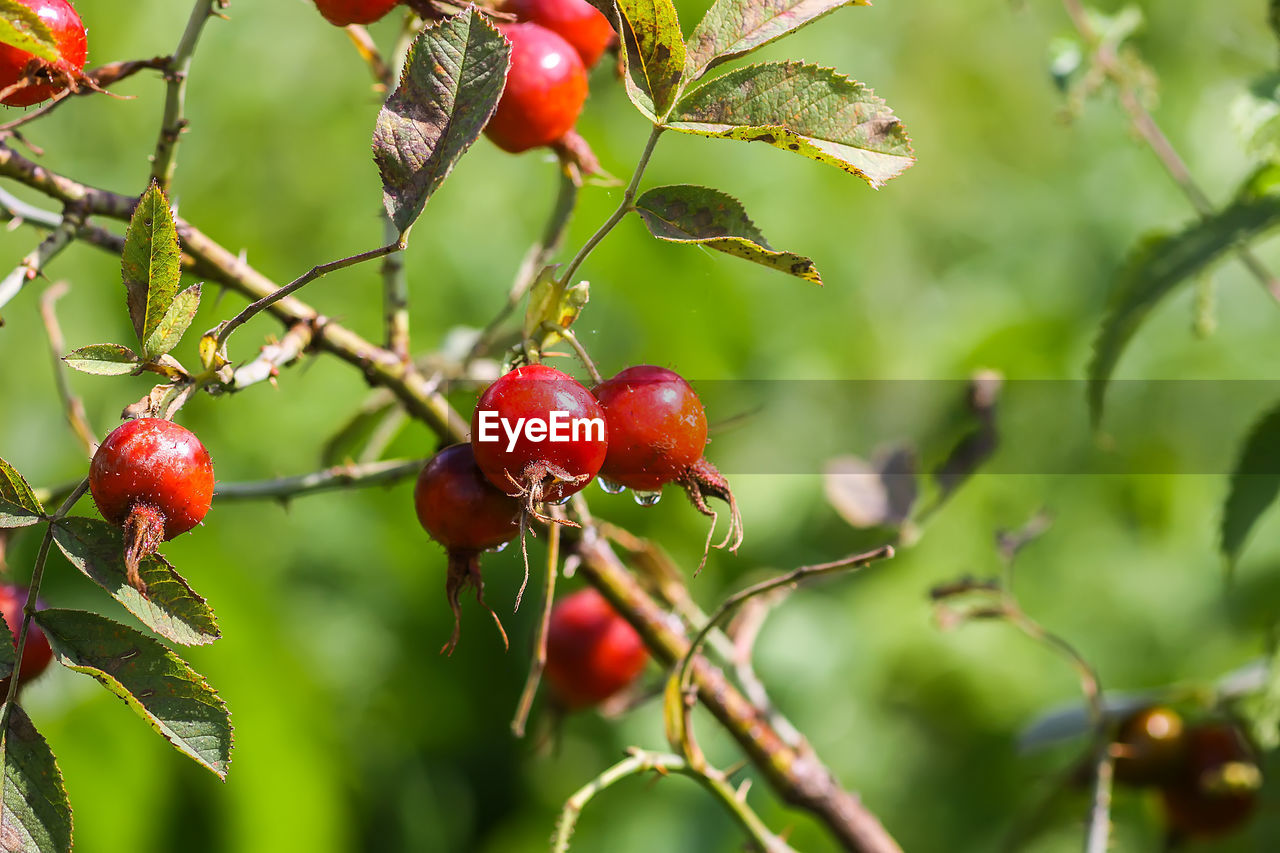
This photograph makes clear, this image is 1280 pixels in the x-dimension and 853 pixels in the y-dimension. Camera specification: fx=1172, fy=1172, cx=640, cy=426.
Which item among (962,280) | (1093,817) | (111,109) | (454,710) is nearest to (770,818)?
(454,710)

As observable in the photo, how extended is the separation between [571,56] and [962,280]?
2.51 meters

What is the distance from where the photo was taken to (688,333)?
2594mm

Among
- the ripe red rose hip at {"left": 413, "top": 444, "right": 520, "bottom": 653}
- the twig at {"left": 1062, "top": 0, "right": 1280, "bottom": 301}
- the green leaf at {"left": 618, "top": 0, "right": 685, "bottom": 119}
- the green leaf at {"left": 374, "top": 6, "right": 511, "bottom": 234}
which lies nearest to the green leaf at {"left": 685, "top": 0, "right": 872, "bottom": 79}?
the green leaf at {"left": 618, "top": 0, "right": 685, "bottom": 119}

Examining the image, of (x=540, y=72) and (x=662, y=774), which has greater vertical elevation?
(x=540, y=72)

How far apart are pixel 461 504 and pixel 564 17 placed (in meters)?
0.43

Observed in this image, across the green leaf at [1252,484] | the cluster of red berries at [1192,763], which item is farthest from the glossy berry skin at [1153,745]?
the green leaf at [1252,484]

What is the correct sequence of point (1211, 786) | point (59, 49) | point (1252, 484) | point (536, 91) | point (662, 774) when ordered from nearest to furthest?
point (59, 49), point (536, 91), point (662, 774), point (1252, 484), point (1211, 786)

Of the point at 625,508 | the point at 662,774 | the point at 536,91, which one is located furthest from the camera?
the point at 625,508

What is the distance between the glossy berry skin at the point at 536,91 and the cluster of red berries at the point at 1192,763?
3.40ft

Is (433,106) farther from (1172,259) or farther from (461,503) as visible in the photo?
(1172,259)

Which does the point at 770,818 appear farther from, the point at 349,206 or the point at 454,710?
the point at 349,206

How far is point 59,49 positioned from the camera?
80cm

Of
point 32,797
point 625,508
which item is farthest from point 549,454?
point 625,508

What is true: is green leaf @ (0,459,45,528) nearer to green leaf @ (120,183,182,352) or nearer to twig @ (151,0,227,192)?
green leaf @ (120,183,182,352)
